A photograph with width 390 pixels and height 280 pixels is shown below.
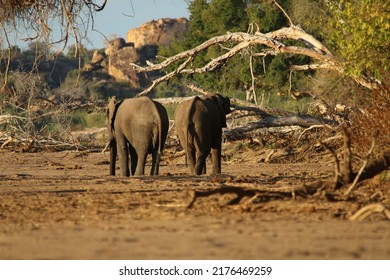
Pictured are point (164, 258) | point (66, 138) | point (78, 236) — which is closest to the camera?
point (164, 258)

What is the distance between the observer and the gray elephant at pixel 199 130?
17.6 meters

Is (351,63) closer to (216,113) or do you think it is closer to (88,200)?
(216,113)

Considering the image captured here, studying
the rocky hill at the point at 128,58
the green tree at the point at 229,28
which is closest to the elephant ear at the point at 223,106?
the green tree at the point at 229,28

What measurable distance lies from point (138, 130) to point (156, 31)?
65445 mm

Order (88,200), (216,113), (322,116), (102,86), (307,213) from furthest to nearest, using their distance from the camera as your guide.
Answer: (102,86) < (322,116) < (216,113) < (88,200) < (307,213)

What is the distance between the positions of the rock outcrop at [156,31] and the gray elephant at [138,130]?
197 feet

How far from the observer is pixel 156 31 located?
81.9 m

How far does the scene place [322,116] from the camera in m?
20.3

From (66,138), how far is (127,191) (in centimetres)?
1288

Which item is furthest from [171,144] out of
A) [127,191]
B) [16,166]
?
[127,191]

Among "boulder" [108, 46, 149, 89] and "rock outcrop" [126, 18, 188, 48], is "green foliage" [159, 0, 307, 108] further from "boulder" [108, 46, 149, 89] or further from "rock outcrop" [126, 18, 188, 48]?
"rock outcrop" [126, 18, 188, 48]

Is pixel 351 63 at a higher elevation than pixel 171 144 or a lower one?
higher

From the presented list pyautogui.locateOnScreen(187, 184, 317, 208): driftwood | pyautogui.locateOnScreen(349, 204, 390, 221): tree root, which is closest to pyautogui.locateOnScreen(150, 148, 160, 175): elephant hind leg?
pyautogui.locateOnScreen(187, 184, 317, 208): driftwood

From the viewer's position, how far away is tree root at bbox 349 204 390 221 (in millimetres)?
9062
